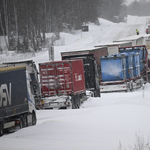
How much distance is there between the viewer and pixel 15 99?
567 inches

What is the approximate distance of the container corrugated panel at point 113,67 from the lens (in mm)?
27531

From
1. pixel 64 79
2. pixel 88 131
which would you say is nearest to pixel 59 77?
pixel 64 79

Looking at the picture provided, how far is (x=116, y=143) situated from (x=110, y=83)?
17.9 meters

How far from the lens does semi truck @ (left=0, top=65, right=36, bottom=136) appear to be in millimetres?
13641

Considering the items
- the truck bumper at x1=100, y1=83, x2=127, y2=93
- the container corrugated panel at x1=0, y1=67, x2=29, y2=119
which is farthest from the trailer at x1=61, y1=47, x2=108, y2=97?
the container corrugated panel at x1=0, y1=67, x2=29, y2=119

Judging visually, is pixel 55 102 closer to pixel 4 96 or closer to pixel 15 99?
pixel 15 99

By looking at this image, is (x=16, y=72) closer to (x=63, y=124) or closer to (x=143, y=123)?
(x=63, y=124)

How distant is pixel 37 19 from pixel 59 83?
2042 inches

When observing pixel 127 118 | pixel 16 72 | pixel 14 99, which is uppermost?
pixel 16 72

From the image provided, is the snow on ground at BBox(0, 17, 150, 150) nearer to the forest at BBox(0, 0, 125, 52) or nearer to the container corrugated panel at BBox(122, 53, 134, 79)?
the container corrugated panel at BBox(122, 53, 134, 79)

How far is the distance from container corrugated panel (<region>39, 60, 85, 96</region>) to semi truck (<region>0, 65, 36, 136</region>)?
4858mm

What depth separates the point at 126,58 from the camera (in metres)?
28.7

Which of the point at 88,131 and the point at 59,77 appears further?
the point at 59,77

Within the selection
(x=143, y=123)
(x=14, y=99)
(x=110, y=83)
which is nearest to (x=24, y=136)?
(x=14, y=99)
